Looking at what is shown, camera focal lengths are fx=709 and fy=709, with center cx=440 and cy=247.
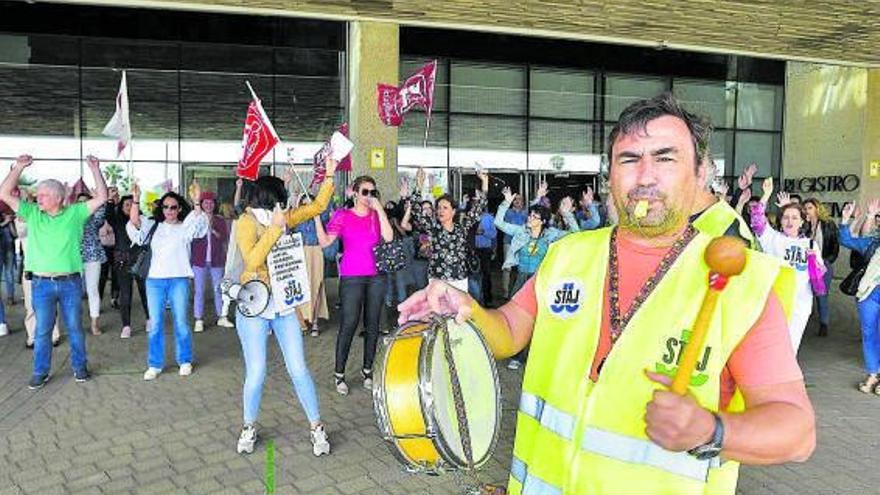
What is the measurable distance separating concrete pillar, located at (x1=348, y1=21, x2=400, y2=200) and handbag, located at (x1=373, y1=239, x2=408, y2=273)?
6.06 meters

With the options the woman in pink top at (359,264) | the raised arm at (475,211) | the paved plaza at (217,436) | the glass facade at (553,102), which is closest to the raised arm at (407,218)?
the raised arm at (475,211)

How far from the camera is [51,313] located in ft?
23.4

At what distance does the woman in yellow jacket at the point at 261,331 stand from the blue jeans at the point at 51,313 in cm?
287

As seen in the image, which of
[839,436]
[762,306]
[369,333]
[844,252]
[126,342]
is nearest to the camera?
[762,306]

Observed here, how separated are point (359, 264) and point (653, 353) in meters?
5.40

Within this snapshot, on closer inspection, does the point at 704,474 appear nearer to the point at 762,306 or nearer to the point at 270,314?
the point at 762,306

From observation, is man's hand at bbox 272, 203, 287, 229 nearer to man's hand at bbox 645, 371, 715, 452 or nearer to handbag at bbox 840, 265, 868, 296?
man's hand at bbox 645, 371, 715, 452

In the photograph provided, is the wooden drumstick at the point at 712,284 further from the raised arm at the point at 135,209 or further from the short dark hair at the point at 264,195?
the raised arm at the point at 135,209

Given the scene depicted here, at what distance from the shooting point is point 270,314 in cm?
520

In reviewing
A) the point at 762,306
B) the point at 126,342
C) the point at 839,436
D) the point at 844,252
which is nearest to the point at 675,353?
the point at 762,306

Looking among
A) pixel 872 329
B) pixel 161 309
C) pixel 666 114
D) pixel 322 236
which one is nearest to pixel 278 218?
pixel 322 236

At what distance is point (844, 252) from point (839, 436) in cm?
1321

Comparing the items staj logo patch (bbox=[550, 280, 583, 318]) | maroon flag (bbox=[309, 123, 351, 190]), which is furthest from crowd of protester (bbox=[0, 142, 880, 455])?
staj logo patch (bbox=[550, 280, 583, 318])

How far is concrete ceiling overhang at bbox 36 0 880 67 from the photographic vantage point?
11094 millimetres
